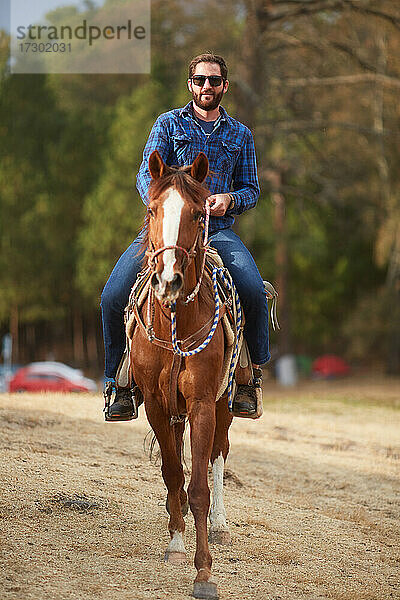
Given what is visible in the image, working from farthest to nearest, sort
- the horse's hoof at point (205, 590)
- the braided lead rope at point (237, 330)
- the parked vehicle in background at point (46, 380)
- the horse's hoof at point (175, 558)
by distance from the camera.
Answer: the parked vehicle in background at point (46, 380)
the braided lead rope at point (237, 330)
the horse's hoof at point (175, 558)
the horse's hoof at point (205, 590)

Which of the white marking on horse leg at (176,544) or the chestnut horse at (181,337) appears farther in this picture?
the white marking on horse leg at (176,544)

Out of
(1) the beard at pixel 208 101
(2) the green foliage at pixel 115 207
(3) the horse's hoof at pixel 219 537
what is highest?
(2) the green foliage at pixel 115 207

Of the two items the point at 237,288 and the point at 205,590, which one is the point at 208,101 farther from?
the point at 205,590

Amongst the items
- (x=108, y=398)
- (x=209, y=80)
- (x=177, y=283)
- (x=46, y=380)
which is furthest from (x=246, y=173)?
(x=46, y=380)

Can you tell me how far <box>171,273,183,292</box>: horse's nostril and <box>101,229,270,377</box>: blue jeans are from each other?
1158 mm

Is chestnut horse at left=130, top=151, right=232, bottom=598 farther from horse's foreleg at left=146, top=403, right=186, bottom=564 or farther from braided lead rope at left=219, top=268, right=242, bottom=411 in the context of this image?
braided lead rope at left=219, top=268, right=242, bottom=411

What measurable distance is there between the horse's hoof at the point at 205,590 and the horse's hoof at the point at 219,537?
1.30m

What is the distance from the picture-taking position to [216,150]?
248 inches

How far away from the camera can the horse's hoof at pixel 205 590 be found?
5.23 metres

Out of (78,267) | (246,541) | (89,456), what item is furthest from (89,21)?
(246,541)

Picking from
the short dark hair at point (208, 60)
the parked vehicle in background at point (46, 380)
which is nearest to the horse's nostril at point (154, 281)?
the short dark hair at point (208, 60)

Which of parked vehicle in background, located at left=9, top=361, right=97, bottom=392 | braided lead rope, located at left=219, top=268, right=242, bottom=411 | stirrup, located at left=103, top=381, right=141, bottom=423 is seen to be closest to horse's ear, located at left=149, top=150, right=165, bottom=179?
braided lead rope, located at left=219, top=268, right=242, bottom=411

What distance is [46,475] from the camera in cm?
739

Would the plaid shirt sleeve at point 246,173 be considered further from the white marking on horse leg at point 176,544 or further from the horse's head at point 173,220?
the white marking on horse leg at point 176,544
